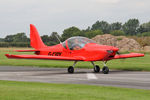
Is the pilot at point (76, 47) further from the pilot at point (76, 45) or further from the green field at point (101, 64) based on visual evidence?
the green field at point (101, 64)

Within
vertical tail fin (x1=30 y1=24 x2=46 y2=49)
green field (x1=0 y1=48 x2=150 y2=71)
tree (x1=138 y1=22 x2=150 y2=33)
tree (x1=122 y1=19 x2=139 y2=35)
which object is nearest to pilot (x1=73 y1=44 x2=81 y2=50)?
green field (x1=0 y1=48 x2=150 y2=71)

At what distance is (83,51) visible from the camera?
2186 cm

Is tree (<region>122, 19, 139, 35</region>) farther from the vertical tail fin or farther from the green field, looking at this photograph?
the vertical tail fin

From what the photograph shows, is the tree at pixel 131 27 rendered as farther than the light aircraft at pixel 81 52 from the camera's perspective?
Yes

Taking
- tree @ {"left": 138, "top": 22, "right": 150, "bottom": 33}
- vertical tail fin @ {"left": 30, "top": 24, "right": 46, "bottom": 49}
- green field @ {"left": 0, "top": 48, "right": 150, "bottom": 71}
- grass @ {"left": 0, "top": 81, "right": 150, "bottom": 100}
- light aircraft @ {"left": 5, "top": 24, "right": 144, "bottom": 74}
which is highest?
tree @ {"left": 138, "top": 22, "right": 150, "bottom": 33}

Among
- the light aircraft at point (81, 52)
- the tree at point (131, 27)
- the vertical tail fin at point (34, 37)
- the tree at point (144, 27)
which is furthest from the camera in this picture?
the tree at point (131, 27)

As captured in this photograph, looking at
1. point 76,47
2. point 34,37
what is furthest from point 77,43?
point 34,37

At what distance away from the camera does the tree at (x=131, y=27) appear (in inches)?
7170

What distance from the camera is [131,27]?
187000 mm

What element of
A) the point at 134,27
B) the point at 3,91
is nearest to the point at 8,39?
the point at 134,27

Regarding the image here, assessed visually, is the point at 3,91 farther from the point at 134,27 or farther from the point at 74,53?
the point at 134,27

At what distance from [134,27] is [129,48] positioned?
108 meters

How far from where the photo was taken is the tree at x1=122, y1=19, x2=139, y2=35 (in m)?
182

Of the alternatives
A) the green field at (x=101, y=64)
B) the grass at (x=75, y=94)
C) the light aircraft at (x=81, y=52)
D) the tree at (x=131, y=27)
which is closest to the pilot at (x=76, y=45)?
the light aircraft at (x=81, y=52)
